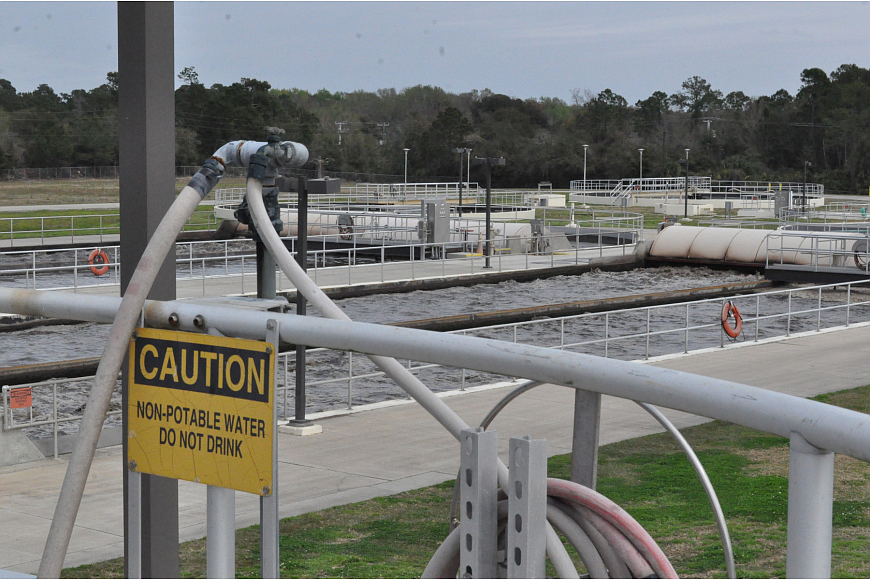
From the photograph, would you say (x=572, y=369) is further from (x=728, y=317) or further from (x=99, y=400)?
(x=728, y=317)

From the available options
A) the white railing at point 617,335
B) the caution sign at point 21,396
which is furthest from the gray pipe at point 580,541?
the white railing at point 617,335

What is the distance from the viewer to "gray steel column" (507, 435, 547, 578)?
179cm

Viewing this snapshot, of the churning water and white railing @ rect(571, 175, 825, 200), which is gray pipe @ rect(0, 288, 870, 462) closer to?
the churning water

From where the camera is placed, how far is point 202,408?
2.31 meters

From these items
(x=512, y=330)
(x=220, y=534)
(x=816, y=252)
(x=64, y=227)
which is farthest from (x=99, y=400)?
(x=64, y=227)

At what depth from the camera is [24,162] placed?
83500mm

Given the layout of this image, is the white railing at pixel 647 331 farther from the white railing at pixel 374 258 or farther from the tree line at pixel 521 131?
the tree line at pixel 521 131

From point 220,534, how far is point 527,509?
0.85 metres

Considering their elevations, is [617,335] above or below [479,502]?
below

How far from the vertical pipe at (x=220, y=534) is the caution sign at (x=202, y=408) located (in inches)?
1.5

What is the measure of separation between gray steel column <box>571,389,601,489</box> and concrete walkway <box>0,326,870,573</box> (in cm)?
594

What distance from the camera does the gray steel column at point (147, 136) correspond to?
124 inches

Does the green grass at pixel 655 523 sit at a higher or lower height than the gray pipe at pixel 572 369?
lower

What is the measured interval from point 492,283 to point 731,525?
76.6 feet
